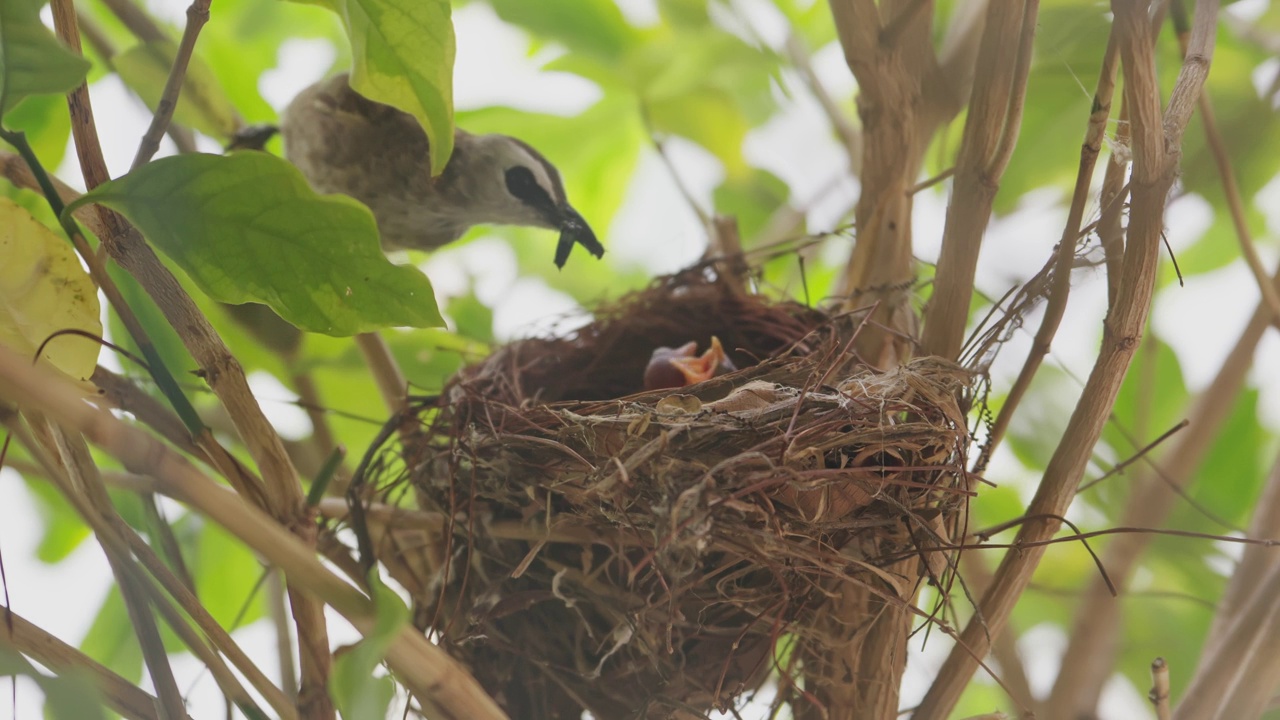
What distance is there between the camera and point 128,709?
58 centimetres

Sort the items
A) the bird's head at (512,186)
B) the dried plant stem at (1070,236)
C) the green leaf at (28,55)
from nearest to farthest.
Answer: the green leaf at (28,55) < the dried plant stem at (1070,236) < the bird's head at (512,186)

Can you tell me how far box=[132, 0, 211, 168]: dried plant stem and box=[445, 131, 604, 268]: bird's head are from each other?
0.54 metres

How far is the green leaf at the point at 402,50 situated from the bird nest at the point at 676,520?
24 centimetres

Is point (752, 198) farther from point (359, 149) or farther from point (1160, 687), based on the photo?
point (1160, 687)

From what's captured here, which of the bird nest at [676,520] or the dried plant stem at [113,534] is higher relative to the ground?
the bird nest at [676,520]

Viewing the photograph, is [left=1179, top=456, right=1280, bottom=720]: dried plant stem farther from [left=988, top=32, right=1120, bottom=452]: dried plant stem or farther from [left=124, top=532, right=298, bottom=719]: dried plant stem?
[left=124, top=532, right=298, bottom=719]: dried plant stem

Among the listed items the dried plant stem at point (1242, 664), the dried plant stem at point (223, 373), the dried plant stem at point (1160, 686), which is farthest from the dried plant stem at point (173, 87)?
the dried plant stem at point (1242, 664)

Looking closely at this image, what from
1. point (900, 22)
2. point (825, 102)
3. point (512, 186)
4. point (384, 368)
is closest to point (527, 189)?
point (512, 186)

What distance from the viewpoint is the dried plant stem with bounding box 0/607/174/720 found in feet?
1.79

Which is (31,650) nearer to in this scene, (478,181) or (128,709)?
(128,709)

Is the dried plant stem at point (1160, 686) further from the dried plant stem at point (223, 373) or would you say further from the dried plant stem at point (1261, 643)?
the dried plant stem at point (223, 373)

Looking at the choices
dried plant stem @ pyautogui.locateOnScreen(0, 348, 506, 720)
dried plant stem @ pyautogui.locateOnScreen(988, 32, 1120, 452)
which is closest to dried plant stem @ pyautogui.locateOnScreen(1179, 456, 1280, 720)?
dried plant stem @ pyautogui.locateOnScreen(988, 32, 1120, 452)

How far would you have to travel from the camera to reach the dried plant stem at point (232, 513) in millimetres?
410

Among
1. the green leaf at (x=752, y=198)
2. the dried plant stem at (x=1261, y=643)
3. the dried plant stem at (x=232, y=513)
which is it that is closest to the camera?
the dried plant stem at (x=232, y=513)
